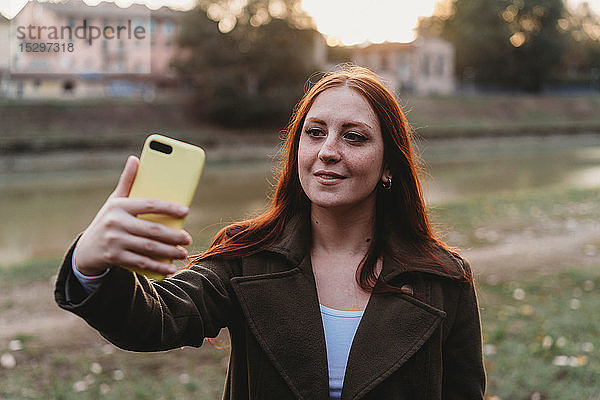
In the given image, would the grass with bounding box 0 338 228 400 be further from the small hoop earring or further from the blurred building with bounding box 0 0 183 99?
the blurred building with bounding box 0 0 183 99

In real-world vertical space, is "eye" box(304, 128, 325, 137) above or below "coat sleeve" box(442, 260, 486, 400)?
above

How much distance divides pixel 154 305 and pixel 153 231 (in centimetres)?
40

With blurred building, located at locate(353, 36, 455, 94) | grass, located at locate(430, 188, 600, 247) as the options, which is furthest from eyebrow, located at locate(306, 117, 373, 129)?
blurred building, located at locate(353, 36, 455, 94)

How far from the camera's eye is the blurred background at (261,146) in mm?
5188

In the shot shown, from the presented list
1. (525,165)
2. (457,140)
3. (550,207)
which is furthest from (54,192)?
(457,140)

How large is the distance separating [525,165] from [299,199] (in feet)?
86.9

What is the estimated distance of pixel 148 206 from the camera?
1424 mm

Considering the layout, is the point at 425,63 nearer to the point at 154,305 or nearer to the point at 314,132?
the point at 314,132

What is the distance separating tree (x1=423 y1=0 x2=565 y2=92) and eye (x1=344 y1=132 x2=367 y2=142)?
2081 inches

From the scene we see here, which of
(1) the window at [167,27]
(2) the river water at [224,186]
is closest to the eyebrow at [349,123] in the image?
(2) the river water at [224,186]

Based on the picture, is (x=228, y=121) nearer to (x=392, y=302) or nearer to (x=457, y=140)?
(x=457, y=140)

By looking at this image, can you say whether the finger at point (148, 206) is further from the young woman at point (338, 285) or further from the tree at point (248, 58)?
the tree at point (248, 58)

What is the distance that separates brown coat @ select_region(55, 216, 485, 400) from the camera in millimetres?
1964

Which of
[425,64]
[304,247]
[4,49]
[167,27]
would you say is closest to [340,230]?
[304,247]
